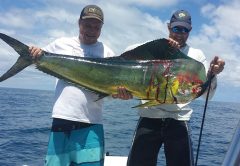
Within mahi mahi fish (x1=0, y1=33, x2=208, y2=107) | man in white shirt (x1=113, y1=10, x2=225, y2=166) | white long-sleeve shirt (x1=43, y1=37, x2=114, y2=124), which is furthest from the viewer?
man in white shirt (x1=113, y1=10, x2=225, y2=166)

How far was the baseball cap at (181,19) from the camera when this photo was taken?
10.7 ft

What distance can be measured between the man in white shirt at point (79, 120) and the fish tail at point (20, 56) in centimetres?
42

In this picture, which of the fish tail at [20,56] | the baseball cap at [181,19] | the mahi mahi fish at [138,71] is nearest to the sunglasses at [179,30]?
the baseball cap at [181,19]

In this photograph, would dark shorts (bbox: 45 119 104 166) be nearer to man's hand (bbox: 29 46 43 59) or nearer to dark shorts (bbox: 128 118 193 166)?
dark shorts (bbox: 128 118 193 166)

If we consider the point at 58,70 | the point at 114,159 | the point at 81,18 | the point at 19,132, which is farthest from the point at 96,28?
the point at 19,132

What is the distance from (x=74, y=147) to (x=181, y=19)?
1453mm

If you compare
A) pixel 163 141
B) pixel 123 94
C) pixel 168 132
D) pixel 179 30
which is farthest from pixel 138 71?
pixel 163 141

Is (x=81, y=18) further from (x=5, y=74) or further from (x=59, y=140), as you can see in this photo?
(x=59, y=140)

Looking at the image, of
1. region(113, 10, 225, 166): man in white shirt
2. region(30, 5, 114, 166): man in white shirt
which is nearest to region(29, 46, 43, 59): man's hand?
region(30, 5, 114, 166): man in white shirt

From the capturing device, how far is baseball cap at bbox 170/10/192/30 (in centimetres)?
327

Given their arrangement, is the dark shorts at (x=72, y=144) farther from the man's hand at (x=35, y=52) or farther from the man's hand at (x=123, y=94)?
the man's hand at (x=35, y=52)

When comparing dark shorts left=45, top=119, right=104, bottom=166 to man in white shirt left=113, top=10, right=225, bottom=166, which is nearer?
dark shorts left=45, top=119, right=104, bottom=166

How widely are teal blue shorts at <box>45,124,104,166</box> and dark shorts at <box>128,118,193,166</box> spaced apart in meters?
0.47

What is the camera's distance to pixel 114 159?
5.12 m
